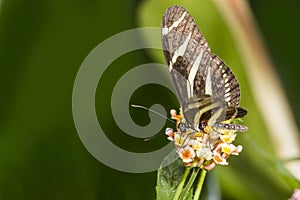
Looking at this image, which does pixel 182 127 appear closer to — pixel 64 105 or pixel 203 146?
pixel 203 146

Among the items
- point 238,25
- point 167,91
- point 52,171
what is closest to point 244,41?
point 238,25

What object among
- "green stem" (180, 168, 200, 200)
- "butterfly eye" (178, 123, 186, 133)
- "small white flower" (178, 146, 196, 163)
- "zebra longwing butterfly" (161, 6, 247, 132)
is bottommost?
"green stem" (180, 168, 200, 200)

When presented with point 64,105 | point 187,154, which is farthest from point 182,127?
point 64,105

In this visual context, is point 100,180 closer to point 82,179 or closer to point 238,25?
point 82,179

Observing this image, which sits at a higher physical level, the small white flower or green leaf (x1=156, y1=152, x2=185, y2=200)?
the small white flower

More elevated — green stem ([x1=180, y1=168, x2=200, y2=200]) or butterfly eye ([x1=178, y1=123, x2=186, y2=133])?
butterfly eye ([x1=178, y1=123, x2=186, y2=133])

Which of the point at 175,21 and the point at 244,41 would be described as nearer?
the point at 175,21
